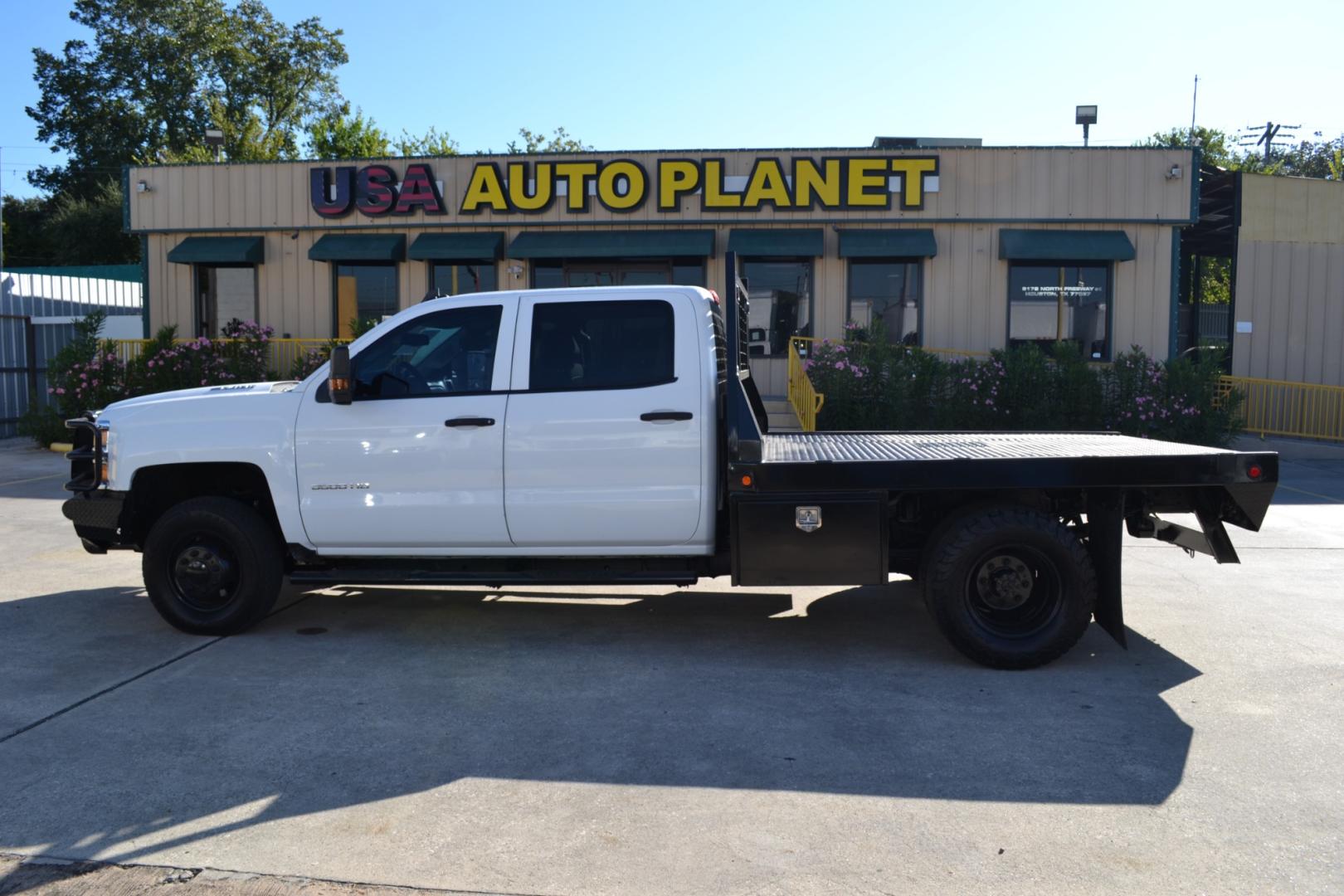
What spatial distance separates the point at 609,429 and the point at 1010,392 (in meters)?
11.7

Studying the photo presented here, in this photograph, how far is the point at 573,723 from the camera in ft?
16.5

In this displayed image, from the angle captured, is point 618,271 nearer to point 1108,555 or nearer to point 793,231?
point 793,231

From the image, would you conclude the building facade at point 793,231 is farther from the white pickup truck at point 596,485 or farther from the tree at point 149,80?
the tree at point 149,80

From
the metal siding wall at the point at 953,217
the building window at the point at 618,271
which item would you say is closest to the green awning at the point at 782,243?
the metal siding wall at the point at 953,217

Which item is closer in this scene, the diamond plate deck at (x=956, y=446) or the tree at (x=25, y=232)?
the diamond plate deck at (x=956, y=446)

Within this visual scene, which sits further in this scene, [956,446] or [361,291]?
[361,291]

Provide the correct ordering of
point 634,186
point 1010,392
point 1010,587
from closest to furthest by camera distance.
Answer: point 1010,587 < point 1010,392 < point 634,186

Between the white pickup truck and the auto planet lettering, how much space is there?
39.9ft

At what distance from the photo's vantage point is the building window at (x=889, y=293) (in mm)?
18406

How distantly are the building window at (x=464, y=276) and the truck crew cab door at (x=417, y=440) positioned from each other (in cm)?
1316

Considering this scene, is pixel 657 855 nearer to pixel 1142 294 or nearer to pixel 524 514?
pixel 524 514

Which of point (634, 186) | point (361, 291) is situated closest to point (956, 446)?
point (634, 186)

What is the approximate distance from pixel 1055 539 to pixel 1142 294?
14233mm

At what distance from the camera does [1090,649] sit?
627 cm
